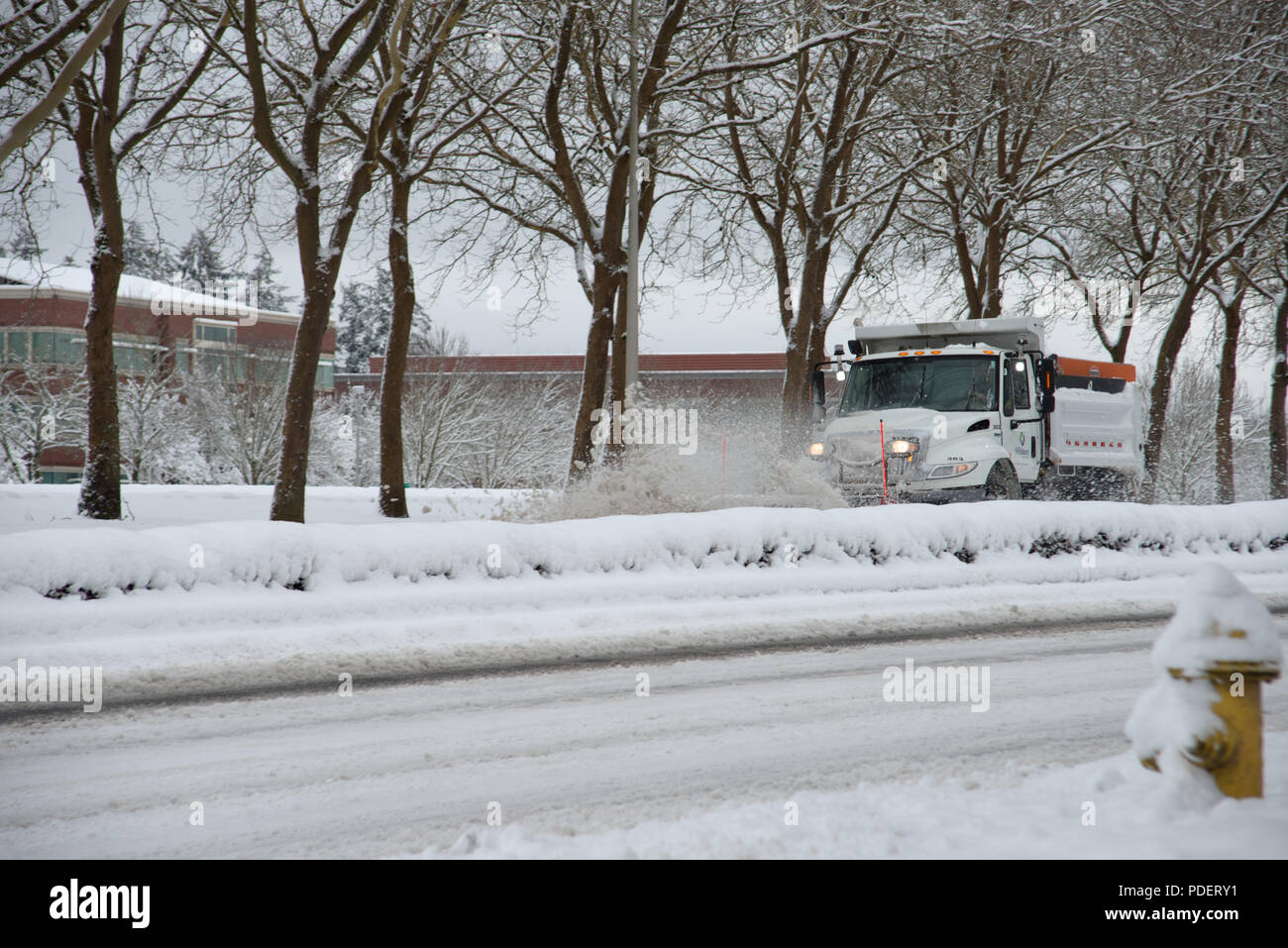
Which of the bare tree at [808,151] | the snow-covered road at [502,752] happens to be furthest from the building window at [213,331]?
the snow-covered road at [502,752]

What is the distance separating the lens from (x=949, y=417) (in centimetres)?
1384

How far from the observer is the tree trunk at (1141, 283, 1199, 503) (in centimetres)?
2173

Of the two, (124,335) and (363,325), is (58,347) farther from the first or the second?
(363,325)

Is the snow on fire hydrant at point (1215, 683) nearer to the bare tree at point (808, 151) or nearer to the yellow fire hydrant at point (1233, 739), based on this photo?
the yellow fire hydrant at point (1233, 739)

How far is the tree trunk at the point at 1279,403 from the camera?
83.2ft

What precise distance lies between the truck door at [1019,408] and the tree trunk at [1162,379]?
7573 mm

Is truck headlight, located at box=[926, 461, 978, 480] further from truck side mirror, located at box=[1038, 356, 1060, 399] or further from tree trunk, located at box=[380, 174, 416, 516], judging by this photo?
tree trunk, located at box=[380, 174, 416, 516]

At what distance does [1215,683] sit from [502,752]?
3270 mm

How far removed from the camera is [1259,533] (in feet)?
50.0
